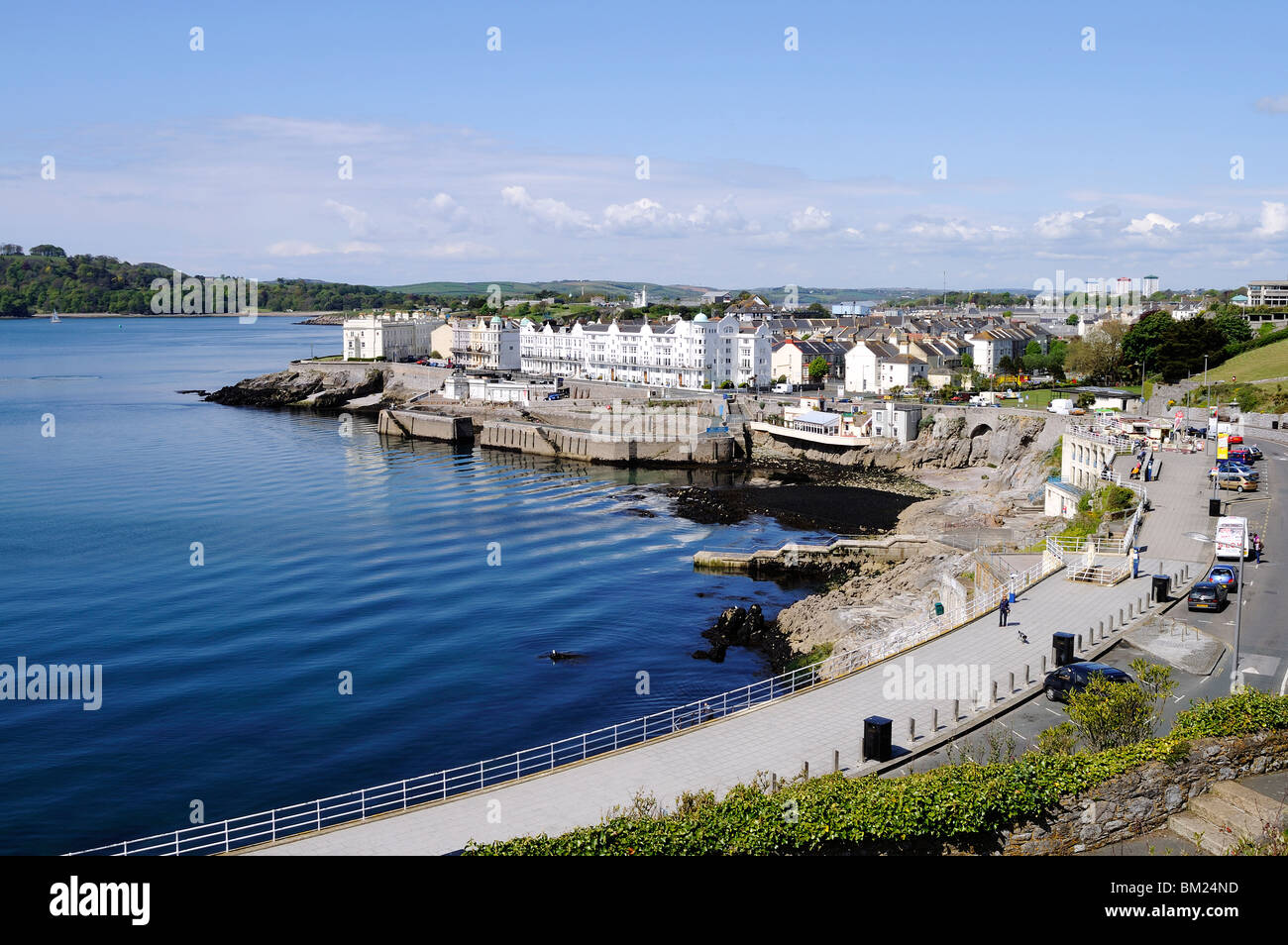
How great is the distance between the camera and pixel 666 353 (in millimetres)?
133000

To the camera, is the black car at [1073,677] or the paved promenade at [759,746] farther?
the black car at [1073,677]

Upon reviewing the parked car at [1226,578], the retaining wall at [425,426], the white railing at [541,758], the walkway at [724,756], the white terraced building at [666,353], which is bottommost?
the white railing at [541,758]

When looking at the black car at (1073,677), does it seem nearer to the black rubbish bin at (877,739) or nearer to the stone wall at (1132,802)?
the stone wall at (1132,802)

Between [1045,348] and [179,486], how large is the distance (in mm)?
122422

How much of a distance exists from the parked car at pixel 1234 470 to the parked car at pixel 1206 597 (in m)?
18.8

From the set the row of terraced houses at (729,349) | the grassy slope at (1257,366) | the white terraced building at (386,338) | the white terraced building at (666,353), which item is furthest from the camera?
the white terraced building at (386,338)

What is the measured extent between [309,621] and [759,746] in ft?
87.2

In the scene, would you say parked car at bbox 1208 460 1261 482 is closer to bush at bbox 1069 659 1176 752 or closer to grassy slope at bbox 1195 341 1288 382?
bush at bbox 1069 659 1176 752

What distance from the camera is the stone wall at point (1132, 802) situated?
1642 centimetres

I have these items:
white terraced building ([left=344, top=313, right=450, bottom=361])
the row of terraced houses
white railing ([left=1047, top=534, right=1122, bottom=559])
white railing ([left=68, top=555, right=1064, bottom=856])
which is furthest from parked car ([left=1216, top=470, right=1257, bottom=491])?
white terraced building ([left=344, top=313, right=450, bottom=361])

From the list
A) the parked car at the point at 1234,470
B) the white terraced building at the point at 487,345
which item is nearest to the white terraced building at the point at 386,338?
the white terraced building at the point at 487,345

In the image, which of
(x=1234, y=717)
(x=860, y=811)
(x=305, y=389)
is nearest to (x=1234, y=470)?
(x=1234, y=717)
